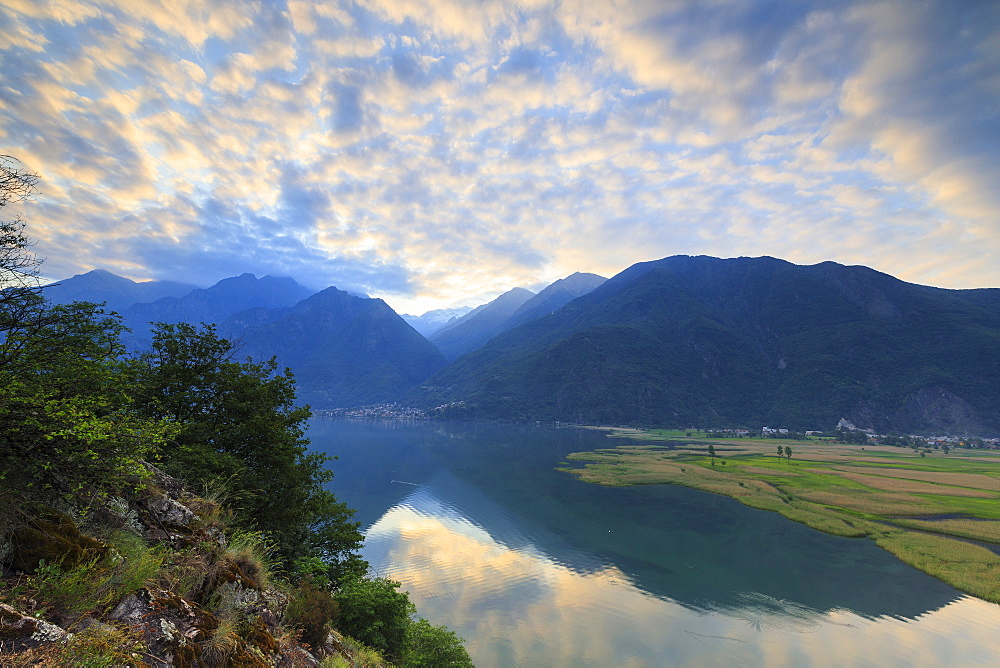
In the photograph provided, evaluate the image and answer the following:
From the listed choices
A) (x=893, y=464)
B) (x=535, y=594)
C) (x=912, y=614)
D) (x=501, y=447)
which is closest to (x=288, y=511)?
(x=535, y=594)

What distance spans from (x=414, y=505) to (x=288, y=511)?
57062 millimetres

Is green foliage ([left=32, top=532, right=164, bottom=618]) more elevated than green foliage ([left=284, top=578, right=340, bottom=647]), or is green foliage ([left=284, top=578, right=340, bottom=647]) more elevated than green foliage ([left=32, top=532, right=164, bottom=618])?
green foliage ([left=32, top=532, right=164, bottom=618])

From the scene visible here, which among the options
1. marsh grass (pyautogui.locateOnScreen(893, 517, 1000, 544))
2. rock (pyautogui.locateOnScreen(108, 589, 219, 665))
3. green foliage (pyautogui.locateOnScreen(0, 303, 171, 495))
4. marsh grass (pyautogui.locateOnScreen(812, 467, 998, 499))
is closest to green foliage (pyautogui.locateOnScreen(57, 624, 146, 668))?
rock (pyautogui.locateOnScreen(108, 589, 219, 665))

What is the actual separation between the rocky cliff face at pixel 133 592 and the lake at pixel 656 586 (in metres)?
27.4

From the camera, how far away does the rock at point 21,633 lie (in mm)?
4789

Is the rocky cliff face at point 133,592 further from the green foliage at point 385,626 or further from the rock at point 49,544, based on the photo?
the green foliage at point 385,626

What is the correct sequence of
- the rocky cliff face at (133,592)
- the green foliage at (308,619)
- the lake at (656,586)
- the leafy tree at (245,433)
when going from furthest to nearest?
the lake at (656,586)
the leafy tree at (245,433)
the green foliage at (308,619)
the rocky cliff face at (133,592)

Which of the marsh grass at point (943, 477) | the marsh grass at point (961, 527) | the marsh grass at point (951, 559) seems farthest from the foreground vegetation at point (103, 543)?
the marsh grass at point (943, 477)

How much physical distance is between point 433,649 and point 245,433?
17.4 meters

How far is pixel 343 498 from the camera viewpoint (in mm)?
78562

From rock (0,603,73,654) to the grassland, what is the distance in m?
67.6

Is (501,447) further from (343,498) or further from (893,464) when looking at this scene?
(893,464)

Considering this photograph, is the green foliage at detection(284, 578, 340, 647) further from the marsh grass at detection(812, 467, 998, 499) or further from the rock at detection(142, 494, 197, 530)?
the marsh grass at detection(812, 467, 998, 499)

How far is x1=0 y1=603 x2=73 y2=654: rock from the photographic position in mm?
4789
